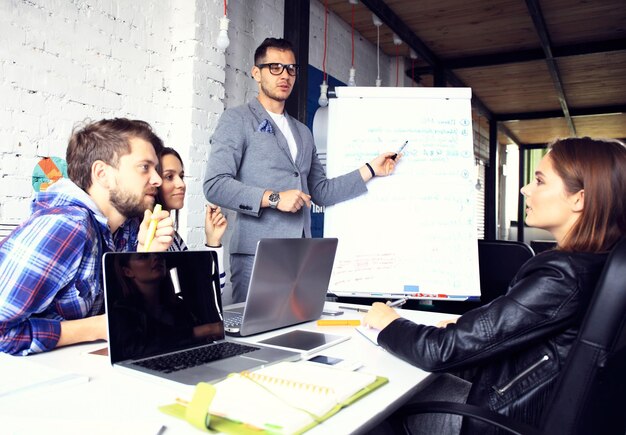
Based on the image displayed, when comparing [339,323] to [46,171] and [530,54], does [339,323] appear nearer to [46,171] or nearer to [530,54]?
[46,171]

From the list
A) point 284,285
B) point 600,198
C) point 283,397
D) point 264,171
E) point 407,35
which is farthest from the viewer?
point 407,35

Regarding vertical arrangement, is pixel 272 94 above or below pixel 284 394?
above

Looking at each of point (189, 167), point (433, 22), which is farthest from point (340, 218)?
point (433, 22)

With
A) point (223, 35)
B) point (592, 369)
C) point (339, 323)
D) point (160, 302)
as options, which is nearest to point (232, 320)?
point (339, 323)

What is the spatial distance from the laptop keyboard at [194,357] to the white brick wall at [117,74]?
1318 millimetres

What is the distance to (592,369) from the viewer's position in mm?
912

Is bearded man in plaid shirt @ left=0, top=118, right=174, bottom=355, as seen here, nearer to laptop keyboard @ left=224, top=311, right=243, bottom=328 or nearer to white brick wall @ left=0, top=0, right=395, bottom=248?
laptop keyboard @ left=224, top=311, right=243, bottom=328

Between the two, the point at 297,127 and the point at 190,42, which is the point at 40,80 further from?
the point at 297,127

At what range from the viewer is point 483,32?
4.79 metres

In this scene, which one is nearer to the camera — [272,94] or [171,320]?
[171,320]

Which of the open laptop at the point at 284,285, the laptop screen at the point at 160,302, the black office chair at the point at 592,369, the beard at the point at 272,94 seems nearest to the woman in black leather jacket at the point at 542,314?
the black office chair at the point at 592,369

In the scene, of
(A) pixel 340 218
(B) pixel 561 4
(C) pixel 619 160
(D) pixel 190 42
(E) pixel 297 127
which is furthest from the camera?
(B) pixel 561 4

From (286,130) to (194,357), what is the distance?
153cm

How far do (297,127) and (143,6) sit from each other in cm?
102
